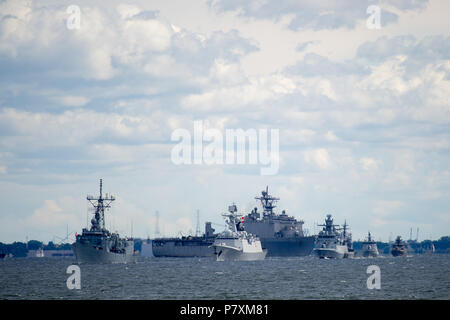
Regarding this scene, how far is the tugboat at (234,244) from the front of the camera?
170m

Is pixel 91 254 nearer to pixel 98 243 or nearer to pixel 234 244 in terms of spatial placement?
pixel 98 243

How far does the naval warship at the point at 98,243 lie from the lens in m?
150

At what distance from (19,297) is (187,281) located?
27.3m

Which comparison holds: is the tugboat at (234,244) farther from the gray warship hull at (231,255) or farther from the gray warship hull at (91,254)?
the gray warship hull at (91,254)

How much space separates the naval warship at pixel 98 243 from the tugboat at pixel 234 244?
23815mm

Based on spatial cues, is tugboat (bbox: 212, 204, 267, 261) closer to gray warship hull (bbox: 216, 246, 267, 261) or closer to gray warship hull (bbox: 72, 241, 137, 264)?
gray warship hull (bbox: 216, 246, 267, 261)

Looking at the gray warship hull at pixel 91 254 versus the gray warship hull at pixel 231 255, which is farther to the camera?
the gray warship hull at pixel 231 255

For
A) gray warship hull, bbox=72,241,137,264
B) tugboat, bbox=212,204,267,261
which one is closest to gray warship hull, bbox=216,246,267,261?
tugboat, bbox=212,204,267,261

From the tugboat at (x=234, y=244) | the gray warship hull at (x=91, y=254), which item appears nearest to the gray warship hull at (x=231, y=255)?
the tugboat at (x=234, y=244)

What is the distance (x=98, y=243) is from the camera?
150250 mm

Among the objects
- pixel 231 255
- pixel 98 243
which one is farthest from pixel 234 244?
pixel 98 243

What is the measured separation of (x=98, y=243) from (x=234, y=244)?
35.7 metres
